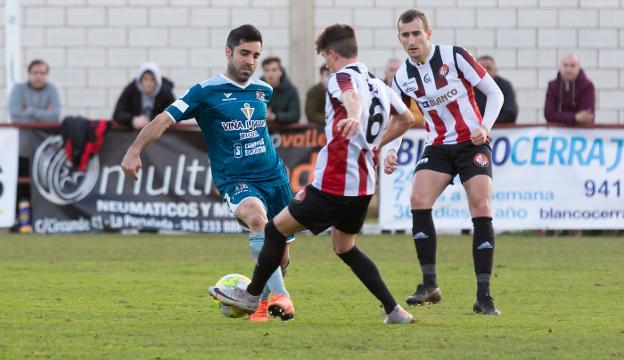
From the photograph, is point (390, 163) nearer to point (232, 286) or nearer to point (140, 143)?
point (232, 286)

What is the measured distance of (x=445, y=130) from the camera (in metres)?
9.52

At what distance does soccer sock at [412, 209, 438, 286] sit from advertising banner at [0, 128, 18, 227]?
7.91 m

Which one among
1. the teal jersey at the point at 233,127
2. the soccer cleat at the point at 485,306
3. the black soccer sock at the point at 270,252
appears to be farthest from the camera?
the soccer cleat at the point at 485,306

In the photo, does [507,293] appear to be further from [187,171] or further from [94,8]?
[94,8]

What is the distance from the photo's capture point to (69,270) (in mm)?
12312

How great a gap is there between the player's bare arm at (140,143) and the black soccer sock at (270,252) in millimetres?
837

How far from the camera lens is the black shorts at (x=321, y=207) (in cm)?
796

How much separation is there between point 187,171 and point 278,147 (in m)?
1.09

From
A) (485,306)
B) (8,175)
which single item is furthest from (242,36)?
(8,175)

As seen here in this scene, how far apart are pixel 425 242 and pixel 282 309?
1.49 meters

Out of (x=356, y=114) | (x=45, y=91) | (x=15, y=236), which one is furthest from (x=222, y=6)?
(x=356, y=114)

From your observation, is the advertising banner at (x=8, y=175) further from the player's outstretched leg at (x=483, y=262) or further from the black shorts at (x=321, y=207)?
the black shorts at (x=321, y=207)

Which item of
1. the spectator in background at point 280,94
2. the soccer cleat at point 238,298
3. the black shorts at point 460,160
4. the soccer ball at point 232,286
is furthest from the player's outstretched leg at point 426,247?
the spectator in background at point 280,94

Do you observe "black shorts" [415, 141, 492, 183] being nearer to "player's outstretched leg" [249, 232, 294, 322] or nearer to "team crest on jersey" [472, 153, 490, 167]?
"team crest on jersey" [472, 153, 490, 167]
